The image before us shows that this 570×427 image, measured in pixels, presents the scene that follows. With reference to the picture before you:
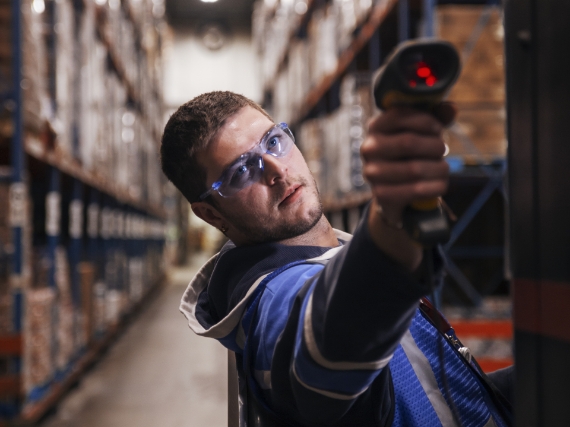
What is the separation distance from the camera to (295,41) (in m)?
10.1

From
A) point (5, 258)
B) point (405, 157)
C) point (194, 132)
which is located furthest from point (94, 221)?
point (405, 157)

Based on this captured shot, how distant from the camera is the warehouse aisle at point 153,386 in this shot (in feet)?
13.9

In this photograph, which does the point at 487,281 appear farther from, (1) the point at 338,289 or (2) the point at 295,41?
(2) the point at 295,41

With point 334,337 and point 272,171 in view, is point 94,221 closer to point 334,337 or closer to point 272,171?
point 272,171

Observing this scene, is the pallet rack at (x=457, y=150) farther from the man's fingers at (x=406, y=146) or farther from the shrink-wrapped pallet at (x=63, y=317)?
the man's fingers at (x=406, y=146)

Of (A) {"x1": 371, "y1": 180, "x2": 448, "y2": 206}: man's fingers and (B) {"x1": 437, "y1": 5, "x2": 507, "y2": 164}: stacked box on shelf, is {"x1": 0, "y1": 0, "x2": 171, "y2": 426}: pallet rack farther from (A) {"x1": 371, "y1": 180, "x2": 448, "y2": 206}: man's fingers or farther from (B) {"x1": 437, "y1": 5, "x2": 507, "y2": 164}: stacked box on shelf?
(A) {"x1": 371, "y1": 180, "x2": 448, "y2": 206}: man's fingers

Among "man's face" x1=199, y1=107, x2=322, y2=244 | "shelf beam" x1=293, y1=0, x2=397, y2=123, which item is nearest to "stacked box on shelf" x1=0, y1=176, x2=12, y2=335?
"man's face" x1=199, y1=107, x2=322, y2=244

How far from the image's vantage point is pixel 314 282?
2.87ft

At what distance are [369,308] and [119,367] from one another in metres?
5.72

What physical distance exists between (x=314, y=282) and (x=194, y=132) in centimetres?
69

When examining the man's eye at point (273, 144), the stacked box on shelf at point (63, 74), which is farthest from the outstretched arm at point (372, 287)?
the stacked box on shelf at point (63, 74)

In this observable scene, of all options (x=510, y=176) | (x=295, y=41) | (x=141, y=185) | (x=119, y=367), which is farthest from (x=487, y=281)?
(x=141, y=185)

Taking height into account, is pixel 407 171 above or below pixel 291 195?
above

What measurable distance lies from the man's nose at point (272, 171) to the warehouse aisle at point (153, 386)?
10.3ft
